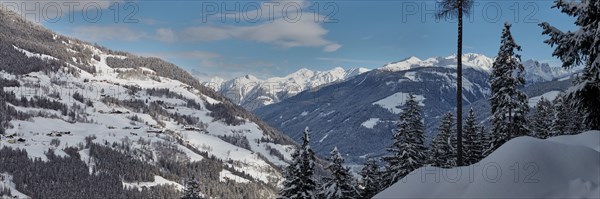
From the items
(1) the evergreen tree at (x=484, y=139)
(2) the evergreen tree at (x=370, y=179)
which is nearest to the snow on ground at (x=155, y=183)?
(2) the evergreen tree at (x=370, y=179)

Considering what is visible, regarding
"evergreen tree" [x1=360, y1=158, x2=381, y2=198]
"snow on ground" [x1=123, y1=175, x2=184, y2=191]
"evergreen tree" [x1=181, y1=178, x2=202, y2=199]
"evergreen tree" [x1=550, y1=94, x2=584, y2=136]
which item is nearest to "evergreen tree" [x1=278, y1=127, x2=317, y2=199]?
"evergreen tree" [x1=360, y1=158, x2=381, y2=198]

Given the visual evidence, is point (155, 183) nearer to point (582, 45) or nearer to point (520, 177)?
point (582, 45)

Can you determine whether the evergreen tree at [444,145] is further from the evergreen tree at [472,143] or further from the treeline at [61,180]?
the treeline at [61,180]

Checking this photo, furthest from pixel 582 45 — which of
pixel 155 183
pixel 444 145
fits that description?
pixel 155 183

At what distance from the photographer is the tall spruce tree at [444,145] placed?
3356 cm

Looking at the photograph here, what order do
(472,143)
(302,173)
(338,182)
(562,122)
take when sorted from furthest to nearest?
(562,122), (472,143), (338,182), (302,173)

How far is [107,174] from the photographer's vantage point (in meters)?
164

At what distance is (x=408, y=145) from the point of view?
99.4 feet

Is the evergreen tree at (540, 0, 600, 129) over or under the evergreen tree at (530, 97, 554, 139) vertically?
over

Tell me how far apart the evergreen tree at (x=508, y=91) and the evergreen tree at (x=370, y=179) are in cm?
999

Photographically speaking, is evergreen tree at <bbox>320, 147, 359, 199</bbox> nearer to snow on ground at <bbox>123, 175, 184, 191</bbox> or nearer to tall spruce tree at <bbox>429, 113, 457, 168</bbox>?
tall spruce tree at <bbox>429, 113, 457, 168</bbox>

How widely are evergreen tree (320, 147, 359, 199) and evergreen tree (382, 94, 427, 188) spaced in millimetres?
4800

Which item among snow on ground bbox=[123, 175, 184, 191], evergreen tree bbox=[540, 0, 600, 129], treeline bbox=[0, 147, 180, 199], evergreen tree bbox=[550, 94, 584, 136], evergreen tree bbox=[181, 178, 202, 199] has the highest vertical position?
evergreen tree bbox=[540, 0, 600, 129]

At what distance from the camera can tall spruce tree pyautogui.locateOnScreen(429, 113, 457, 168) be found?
33.6m
